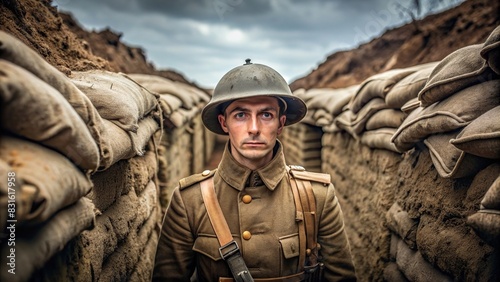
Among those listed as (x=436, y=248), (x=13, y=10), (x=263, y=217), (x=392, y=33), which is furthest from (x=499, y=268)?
(x=392, y=33)

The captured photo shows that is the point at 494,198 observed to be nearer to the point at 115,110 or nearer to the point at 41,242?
the point at 41,242

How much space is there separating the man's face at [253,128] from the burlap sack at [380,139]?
1.36 meters

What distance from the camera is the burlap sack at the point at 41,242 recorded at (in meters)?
1.00

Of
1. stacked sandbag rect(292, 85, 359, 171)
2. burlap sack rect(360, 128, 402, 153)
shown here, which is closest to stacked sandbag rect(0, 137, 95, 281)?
burlap sack rect(360, 128, 402, 153)

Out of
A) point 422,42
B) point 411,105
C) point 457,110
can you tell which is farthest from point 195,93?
point 457,110

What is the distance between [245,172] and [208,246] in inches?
16.2

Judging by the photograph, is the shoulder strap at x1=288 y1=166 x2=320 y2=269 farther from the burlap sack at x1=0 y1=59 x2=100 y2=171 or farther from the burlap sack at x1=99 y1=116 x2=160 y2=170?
the burlap sack at x1=0 y1=59 x2=100 y2=171

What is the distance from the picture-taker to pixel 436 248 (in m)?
2.14

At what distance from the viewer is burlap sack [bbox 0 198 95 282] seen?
100cm

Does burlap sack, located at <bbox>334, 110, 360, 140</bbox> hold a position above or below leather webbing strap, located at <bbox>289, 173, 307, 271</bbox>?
above

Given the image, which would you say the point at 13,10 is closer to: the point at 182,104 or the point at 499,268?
the point at 499,268

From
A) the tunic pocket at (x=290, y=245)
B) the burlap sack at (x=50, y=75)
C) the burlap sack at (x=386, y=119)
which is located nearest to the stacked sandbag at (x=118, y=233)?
the burlap sack at (x=50, y=75)

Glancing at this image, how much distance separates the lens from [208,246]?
2119mm

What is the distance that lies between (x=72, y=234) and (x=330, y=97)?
5622 millimetres
